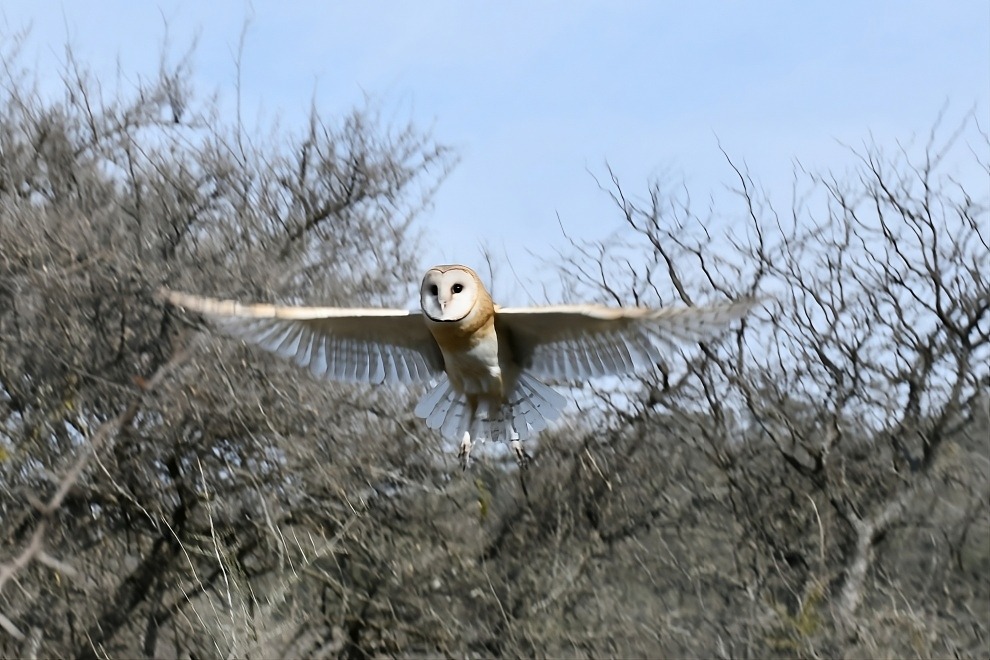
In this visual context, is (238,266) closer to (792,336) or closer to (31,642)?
(31,642)

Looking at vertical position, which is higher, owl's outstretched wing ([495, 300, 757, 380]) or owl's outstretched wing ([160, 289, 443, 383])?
owl's outstretched wing ([160, 289, 443, 383])

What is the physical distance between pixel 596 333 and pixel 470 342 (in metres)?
0.62

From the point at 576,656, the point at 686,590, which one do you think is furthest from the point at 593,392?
the point at 576,656

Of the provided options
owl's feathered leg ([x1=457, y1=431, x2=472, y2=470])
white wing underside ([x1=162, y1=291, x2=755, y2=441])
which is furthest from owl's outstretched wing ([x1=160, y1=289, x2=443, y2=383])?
owl's feathered leg ([x1=457, y1=431, x2=472, y2=470])

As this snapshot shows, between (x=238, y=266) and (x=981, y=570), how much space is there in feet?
24.4

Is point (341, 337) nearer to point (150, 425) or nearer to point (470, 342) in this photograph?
point (470, 342)

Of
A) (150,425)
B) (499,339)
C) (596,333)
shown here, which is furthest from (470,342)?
(150,425)

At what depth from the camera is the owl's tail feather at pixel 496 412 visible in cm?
678

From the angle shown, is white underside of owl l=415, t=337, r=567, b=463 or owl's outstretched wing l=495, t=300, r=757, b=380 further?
white underside of owl l=415, t=337, r=567, b=463

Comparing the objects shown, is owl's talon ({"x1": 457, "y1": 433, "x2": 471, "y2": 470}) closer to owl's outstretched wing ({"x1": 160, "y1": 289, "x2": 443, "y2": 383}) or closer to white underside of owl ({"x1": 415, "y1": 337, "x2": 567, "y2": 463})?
white underside of owl ({"x1": 415, "y1": 337, "x2": 567, "y2": 463})

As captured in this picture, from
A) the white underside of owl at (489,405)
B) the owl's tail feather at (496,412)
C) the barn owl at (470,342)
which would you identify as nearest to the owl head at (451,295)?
the barn owl at (470,342)

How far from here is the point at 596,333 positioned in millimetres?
6219

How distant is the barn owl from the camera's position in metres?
5.98

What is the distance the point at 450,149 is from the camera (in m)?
12.9
